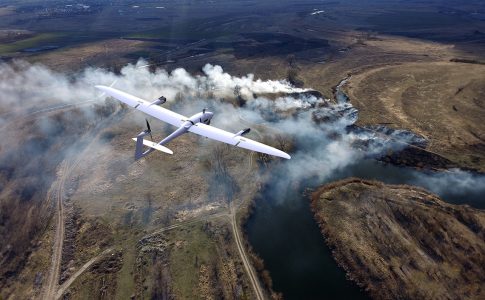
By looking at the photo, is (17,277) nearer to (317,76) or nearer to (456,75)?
(317,76)

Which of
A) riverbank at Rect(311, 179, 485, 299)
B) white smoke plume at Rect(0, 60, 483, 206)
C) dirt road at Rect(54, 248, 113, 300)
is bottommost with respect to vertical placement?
dirt road at Rect(54, 248, 113, 300)

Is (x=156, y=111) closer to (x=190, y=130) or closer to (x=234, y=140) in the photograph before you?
(x=190, y=130)

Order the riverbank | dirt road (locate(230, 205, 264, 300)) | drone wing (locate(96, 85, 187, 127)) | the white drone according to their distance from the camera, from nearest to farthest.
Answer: the riverbank < dirt road (locate(230, 205, 264, 300)) < the white drone < drone wing (locate(96, 85, 187, 127))

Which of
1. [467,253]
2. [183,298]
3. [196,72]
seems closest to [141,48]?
[196,72]

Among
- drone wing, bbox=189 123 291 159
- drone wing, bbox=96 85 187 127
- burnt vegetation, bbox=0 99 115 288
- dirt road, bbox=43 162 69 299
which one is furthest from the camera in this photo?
drone wing, bbox=96 85 187 127

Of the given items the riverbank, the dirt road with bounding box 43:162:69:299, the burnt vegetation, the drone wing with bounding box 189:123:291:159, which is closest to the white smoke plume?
the riverbank

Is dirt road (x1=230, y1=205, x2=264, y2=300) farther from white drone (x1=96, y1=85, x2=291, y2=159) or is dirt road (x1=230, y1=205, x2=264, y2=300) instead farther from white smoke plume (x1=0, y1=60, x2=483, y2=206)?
white smoke plume (x1=0, y1=60, x2=483, y2=206)

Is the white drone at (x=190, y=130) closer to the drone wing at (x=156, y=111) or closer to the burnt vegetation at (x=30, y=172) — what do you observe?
the drone wing at (x=156, y=111)
